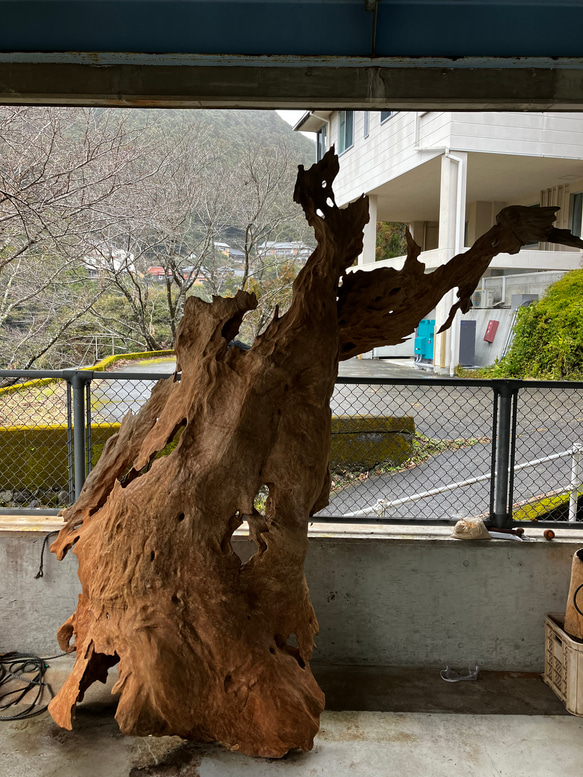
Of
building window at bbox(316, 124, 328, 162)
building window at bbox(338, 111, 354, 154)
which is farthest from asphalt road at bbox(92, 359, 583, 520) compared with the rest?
building window at bbox(316, 124, 328, 162)

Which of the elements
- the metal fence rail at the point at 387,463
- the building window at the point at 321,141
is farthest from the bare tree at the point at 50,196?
the building window at the point at 321,141

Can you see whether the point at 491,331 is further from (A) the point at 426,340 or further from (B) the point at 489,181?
(B) the point at 489,181

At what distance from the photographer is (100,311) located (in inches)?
555

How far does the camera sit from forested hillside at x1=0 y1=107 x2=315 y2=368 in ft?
25.1

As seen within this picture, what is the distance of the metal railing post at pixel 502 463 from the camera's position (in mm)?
3803

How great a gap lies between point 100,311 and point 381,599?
1199 cm

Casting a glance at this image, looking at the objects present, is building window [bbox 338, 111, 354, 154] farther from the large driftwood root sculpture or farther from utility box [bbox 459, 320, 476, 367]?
the large driftwood root sculpture

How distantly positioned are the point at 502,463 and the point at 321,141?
58.4ft

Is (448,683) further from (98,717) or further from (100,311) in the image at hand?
(100,311)

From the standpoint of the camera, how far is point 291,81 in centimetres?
329

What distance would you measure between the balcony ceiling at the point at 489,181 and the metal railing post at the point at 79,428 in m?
11.1

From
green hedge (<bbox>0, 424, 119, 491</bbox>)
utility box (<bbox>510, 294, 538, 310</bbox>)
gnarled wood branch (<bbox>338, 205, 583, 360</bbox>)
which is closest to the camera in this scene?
gnarled wood branch (<bbox>338, 205, 583, 360</bbox>)

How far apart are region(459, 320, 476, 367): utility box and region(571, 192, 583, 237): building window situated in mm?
4016

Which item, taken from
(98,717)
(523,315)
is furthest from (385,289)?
(523,315)
